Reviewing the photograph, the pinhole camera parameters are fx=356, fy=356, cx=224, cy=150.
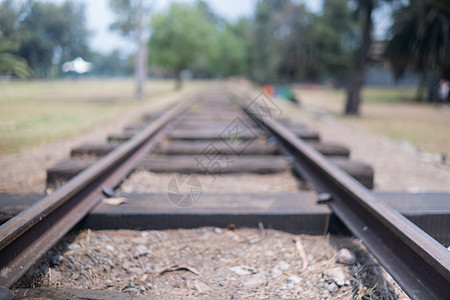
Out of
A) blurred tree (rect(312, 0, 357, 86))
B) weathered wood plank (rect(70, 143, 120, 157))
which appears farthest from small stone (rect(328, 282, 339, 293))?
blurred tree (rect(312, 0, 357, 86))

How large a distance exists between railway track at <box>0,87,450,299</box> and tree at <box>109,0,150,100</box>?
542 inches

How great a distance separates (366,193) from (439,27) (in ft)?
32.9

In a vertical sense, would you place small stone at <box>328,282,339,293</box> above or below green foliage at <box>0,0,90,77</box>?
below

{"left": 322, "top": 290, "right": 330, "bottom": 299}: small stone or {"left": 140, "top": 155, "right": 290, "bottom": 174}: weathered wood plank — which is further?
{"left": 140, "top": 155, "right": 290, "bottom": 174}: weathered wood plank

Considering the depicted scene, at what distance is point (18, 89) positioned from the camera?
3111 millimetres

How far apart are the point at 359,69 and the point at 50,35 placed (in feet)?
35.4

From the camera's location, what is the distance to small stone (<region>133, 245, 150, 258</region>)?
1.80 metres

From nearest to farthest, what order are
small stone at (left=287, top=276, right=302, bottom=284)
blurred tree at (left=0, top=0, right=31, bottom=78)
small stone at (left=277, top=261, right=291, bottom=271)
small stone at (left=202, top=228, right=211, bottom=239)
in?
small stone at (left=287, top=276, right=302, bottom=284) → small stone at (left=277, top=261, right=291, bottom=271) → small stone at (left=202, top=228, right=211, bottom=239) → blurred tree at (left=0, top=0, right=31, bottom=78)

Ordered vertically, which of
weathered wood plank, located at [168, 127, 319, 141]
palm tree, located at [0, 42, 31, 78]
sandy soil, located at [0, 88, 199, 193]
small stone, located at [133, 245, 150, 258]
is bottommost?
sandy soil, located at [0, 88, 199, 193]

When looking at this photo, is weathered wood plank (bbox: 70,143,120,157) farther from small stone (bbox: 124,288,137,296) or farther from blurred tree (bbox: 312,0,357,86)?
blurred tree (bbox: 312,0,357,86)

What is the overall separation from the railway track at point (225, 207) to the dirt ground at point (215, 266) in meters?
0.09

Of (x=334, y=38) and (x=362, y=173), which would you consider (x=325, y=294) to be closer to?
(x=362, y=173)

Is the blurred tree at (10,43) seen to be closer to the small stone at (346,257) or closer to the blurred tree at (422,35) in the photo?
the small stone at (346,257)

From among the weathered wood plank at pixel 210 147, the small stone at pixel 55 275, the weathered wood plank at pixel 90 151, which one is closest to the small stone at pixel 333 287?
the small stone at pixel 55 275
